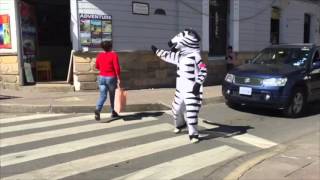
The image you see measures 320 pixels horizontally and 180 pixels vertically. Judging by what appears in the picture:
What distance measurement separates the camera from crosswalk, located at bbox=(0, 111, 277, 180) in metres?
6.60

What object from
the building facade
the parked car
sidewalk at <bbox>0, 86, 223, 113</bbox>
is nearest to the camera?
the parked car

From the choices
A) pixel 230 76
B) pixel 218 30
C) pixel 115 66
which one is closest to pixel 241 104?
pixel 230 76

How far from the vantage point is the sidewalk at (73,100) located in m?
11.4

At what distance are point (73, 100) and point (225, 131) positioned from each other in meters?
4.56

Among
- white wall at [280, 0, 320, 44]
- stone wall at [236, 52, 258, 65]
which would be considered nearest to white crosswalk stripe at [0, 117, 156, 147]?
stone wall at [236, 52, 258, 65]

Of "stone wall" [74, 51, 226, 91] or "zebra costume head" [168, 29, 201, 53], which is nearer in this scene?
"zebra costume head" [168, 29, 201, 53]

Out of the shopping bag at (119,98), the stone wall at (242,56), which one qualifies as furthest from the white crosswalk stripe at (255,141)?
the stone wall at (242,56)

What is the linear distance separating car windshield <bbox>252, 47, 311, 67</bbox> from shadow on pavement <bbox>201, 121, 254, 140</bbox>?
9.16 ft

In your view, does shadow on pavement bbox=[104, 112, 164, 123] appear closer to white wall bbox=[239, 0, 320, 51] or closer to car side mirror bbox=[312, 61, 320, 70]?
car side mirror bbox=[312, 61, 320, 70]

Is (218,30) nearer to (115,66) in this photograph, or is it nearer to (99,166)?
(115,66)

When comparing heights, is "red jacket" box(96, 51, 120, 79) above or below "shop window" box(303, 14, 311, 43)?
below

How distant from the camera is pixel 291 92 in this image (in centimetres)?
1102

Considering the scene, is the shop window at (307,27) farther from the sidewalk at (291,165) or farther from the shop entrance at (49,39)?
the sidewalk at (291,165)

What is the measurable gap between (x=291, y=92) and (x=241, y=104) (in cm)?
131
